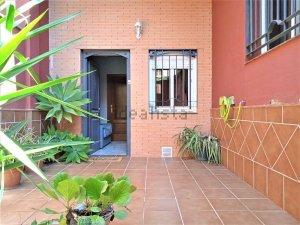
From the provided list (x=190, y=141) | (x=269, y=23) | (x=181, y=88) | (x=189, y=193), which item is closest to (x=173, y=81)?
(x=181, y=88)

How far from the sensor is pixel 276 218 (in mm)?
2406

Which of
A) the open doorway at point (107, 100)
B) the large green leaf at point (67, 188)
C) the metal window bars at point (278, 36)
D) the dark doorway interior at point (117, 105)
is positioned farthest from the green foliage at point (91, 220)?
the dark doorway interior at point (117, 105)

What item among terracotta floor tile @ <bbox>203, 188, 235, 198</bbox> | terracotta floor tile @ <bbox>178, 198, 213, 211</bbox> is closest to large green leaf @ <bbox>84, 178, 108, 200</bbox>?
terracotta floor tile @ <bbox>178, 198, 213, 211</bbox>

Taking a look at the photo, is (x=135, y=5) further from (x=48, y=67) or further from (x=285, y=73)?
(x=285, y=73)

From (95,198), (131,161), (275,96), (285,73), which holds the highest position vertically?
(285,73)

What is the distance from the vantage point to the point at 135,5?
5.84 m

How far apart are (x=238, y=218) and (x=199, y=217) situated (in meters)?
0.30

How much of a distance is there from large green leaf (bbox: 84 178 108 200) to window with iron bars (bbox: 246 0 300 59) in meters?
1.99

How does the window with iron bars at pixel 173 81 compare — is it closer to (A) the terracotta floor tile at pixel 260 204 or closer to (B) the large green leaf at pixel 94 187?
(A) the terracotta floor tile at pixel 260 204

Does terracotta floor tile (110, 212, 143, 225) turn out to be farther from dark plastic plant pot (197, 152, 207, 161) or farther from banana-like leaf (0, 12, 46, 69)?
dark plastic plant pot (197, 152, 207, 161)

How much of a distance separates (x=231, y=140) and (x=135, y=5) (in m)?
3.19

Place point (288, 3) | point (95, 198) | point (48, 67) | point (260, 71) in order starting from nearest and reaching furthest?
point (95, 198)
point (288, 3)
point (260, 71)
point (48, 67)

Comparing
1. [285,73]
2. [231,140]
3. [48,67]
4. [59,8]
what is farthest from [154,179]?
[59,8]

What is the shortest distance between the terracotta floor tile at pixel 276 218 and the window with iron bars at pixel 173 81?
3.46 meters
